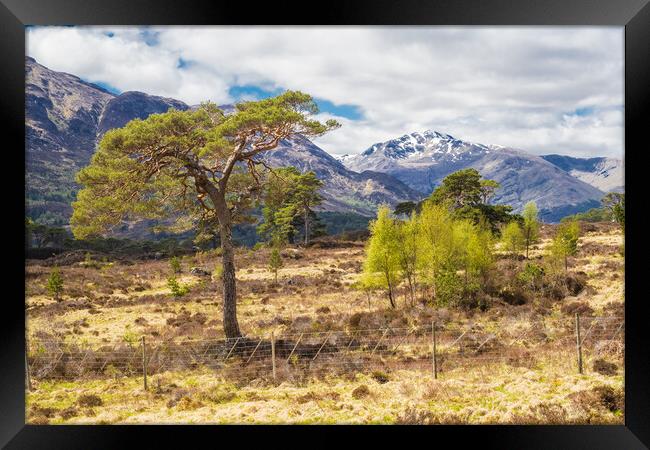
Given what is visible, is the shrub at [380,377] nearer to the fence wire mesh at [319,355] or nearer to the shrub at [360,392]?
the fence wire mesh at [319,355]

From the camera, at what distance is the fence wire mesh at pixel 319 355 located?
10773 millimetres

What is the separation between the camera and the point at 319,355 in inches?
468

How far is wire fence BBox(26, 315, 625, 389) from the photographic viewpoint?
1059cm

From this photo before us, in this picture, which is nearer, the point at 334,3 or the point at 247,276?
the point at 334,3

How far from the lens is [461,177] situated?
33844mm

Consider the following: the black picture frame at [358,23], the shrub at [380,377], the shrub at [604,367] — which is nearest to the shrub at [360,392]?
the shrub at [380,377]

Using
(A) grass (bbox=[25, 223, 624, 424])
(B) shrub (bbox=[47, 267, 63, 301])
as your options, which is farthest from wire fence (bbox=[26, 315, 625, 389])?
(B) shrub (bbox=[47, 267, 63, 301])

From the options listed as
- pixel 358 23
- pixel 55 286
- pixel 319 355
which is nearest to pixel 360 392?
pixel 319 355

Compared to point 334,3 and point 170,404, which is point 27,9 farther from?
point 170,404

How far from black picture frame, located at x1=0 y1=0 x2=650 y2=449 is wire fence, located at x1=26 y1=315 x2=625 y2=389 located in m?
4.27

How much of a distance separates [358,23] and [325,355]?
8710 millimetres
